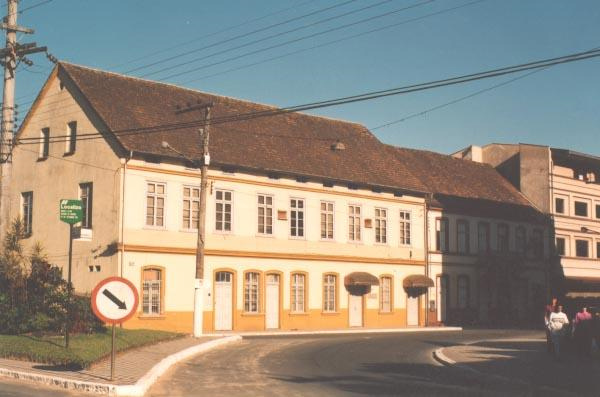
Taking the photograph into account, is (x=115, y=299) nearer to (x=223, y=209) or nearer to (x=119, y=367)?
(x=119, y=367)

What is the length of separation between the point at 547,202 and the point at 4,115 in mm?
36032

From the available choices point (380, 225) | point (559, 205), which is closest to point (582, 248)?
point (559, 205)

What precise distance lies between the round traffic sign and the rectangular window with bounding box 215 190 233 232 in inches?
833

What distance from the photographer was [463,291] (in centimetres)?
4606

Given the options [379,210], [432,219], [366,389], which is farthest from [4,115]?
[432,219]

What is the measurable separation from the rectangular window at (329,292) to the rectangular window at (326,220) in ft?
6.51

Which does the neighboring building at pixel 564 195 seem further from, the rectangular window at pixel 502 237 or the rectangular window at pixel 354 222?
the rectangular window at pixel 354 222

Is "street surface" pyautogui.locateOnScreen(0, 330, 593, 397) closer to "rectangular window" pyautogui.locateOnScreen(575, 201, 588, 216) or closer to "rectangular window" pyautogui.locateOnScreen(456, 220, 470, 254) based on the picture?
"rectangular window" pyautogui.locateOnScreen(456, 220, 470, 254)

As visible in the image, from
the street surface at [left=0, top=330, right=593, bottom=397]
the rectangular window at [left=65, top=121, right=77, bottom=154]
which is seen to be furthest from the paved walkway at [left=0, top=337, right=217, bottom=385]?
the rectangular window at [left=65, top=121, right=77, bottom=154]

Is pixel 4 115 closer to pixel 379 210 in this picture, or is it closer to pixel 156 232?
pixel 156 232

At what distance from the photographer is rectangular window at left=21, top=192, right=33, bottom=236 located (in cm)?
3619

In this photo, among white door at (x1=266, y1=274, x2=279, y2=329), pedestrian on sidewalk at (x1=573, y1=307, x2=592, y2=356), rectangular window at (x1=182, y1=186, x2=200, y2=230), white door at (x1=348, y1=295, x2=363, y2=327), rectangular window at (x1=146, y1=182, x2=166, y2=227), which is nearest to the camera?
pedestrian on sidewalk at (x1=573, y1=307, x2=592, y2=356)

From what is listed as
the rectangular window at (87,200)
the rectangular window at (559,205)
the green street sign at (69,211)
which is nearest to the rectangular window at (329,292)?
the rectangular window at (87,200)

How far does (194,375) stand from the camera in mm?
16359
